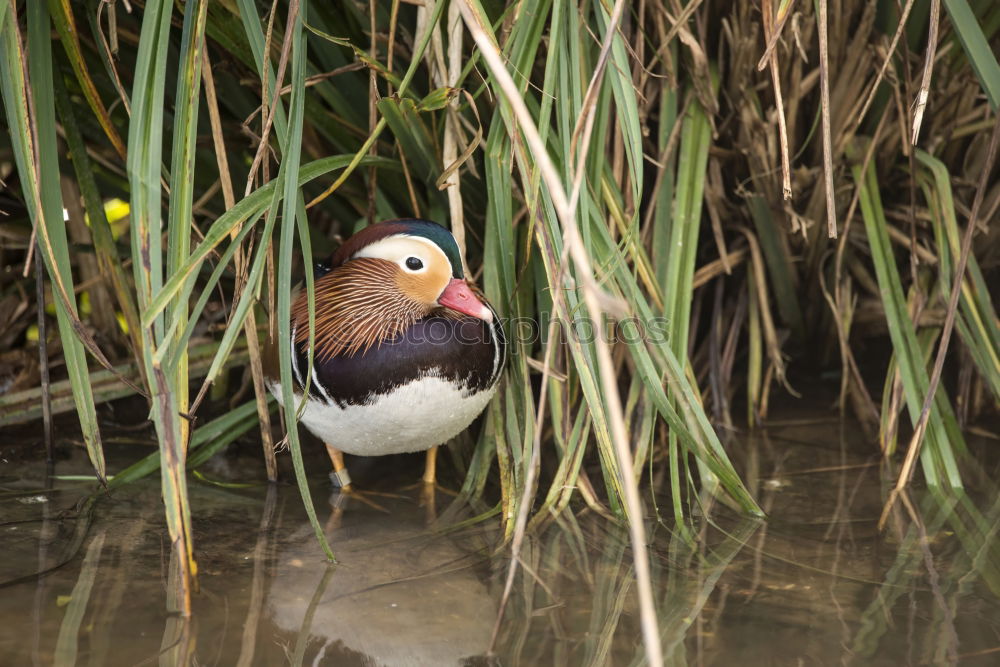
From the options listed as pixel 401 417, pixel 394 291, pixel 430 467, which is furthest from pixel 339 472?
pixel 394 291

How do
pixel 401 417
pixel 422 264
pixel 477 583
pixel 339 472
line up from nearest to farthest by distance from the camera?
pixel 477 583 → pixel 401 417 → pixel 422 264 → pixel 339 472

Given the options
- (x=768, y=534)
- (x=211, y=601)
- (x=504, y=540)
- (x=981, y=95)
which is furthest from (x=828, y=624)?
(x=981, y=95)

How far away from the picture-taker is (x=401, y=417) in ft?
7.34

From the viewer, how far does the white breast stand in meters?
2.23

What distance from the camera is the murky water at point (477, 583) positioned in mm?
1743

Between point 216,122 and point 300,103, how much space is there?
428mm

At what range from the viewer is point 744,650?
5.66ft

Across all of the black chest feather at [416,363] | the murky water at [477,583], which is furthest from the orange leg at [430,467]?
the black chest feather at [416,363]

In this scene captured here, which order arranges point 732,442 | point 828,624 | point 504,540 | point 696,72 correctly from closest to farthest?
→ point 828,624, point 504,540, point 696,72, point 732,442

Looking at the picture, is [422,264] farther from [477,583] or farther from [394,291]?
[477,583]

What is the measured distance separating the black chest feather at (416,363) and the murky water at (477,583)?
1.18 ft

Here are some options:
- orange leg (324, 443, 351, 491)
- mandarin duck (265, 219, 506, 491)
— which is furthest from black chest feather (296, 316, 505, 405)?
orange leg (324, 443, 351, 491)

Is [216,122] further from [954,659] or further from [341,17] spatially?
[954,659]

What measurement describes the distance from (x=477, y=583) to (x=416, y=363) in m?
Result: 0.54
